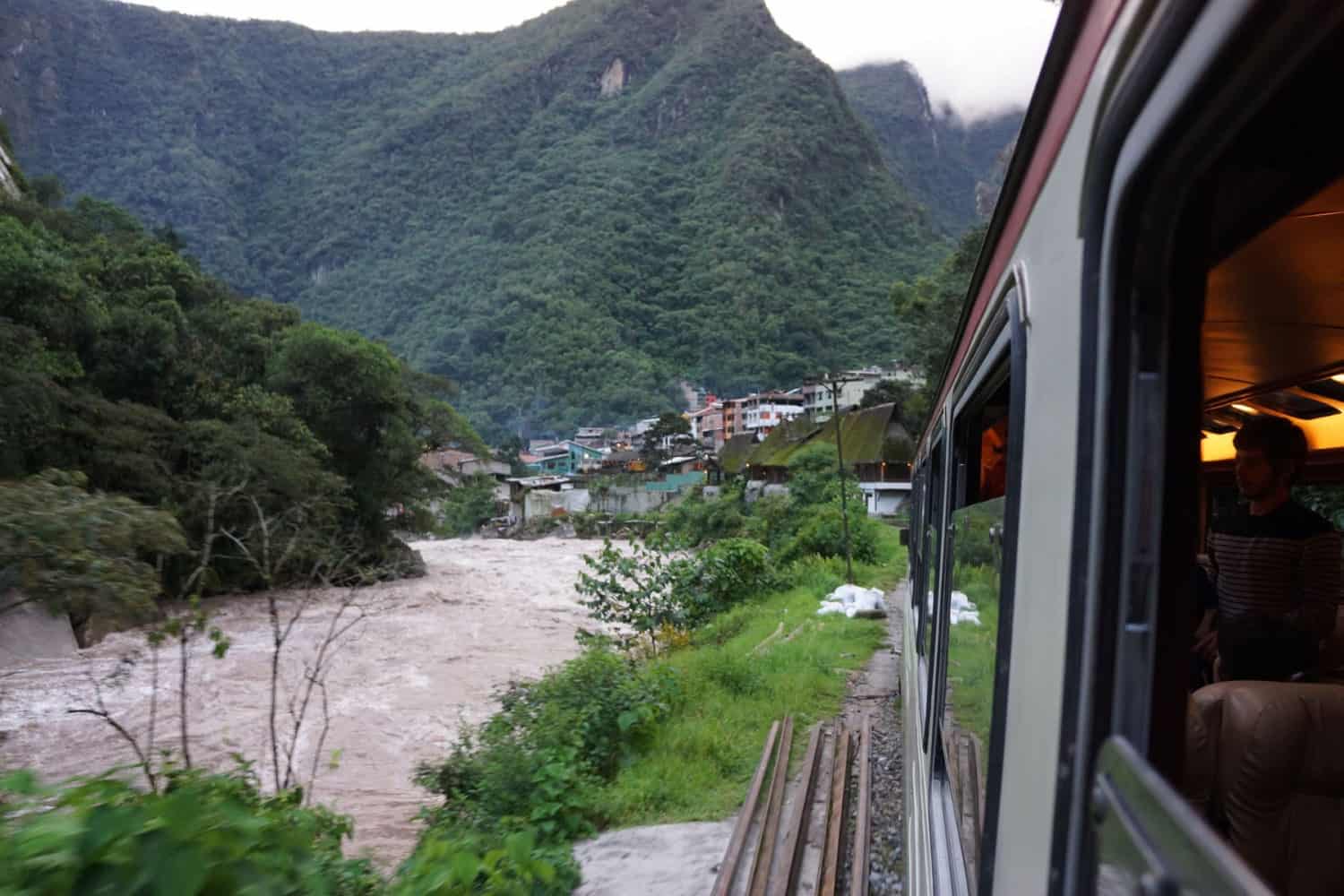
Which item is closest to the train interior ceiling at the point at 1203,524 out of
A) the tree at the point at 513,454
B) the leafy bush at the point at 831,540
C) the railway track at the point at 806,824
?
the railway track at the point at 806,824

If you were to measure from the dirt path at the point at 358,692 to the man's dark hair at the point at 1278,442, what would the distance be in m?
4.76

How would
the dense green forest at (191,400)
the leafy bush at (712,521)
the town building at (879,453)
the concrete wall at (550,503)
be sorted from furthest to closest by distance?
the concrete wall at (550,503), the town building at (879,453), the leafy bush at (712,521), the dense green forest at (191,400)

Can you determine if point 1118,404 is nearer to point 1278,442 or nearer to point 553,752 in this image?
point 1278,442

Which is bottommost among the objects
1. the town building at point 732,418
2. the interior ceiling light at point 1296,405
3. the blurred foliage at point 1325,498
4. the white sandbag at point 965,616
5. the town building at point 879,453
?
the white sandbag at point 965,616

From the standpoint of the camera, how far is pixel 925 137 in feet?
466

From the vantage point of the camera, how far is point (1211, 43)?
65cm

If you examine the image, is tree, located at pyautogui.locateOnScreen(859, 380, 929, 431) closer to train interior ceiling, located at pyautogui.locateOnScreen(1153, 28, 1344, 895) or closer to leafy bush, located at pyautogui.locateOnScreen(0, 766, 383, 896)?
train interior ceiling, located at pyautogui.locateOnScreen(1153, 28, 1344, 895)

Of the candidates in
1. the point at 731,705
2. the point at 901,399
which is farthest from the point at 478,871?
the point at 901,399

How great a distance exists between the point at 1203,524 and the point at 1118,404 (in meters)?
0.81

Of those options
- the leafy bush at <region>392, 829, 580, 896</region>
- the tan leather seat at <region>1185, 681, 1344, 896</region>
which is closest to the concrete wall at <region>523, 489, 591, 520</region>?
the leafy bush at <region>392, 829, 580, 896</region>

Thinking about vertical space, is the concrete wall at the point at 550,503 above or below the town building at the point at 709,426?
below

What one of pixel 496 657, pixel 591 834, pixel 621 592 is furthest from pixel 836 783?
pixel 496 657

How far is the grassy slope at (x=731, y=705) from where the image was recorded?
620 centimetres

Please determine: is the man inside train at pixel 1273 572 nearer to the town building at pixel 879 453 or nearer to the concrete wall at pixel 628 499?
the town building at pixel 879 453
